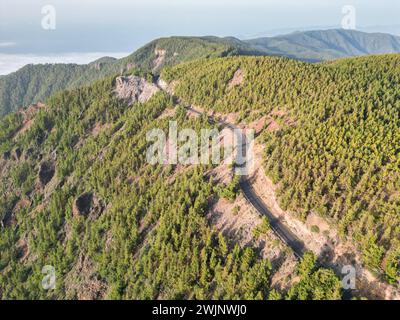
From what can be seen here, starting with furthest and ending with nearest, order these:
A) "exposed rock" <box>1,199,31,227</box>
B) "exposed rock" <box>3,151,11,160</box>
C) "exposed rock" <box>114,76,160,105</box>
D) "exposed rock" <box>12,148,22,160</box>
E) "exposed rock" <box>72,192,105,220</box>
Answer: "exposed rock" <box>3,151,11,160</box> → "exposed rock" <box>12,148,22,160</box> → "exposed rock" <box>114,76,160,105</box> → "exposed rock" <box>1,199,31,227</box> → "exposed rock" <box>72,192,105,220</box>

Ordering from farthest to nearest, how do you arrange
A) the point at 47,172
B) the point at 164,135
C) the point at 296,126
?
the point at 47,172, the point at 164,135, the point at 296,126

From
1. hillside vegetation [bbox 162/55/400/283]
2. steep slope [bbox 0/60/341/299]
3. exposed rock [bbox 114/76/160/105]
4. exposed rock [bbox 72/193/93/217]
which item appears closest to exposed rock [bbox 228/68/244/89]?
hillside vegetation [bbox 162/55/400/283]

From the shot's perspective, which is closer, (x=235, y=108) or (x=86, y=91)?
(x=235, y=108)

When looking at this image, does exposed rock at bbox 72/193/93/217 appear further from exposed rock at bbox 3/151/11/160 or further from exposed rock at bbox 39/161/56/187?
exposed rock at bbox 3/151/11/160

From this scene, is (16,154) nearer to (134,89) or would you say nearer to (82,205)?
(134,89)

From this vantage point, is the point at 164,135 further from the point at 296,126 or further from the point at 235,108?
the point at 296,126

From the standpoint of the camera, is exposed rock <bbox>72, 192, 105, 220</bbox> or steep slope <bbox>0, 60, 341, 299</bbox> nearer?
steep slope <bbox>0, 60, 341, 299</bbox>
